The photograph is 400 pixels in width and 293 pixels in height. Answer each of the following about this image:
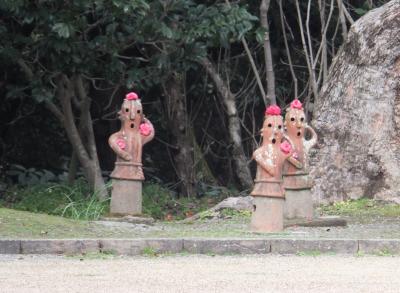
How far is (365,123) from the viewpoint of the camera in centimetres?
1564

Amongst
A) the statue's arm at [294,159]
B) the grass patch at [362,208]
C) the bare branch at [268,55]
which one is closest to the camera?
the statue's arm at [294,159]

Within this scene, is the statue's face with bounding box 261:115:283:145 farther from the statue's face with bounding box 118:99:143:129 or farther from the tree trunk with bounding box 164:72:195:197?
the tree trunk with bounding box 164:72:195:197

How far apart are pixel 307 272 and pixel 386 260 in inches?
55.1

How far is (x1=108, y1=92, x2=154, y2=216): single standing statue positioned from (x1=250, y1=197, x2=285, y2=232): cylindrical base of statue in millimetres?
2328

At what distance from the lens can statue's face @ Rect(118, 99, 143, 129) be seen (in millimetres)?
13078

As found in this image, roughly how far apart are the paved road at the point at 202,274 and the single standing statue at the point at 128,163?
3224 mm

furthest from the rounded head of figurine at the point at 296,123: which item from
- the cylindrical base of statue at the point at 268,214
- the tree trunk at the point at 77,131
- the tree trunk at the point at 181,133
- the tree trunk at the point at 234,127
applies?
the tree trunk at the point at 181,133

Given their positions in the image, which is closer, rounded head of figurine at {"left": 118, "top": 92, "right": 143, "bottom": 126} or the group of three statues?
the group of three statues

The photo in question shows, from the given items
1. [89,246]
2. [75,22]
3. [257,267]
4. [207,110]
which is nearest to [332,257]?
[257,267]

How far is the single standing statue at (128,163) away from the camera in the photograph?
13.1m

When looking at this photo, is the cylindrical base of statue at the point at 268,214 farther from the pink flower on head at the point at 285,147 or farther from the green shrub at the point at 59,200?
the green shrub at the point at 59,200

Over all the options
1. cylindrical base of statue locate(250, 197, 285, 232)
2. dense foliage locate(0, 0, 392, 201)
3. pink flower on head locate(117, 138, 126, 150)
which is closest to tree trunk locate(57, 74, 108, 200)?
dense foliage locate(0, 0, 392, 201)

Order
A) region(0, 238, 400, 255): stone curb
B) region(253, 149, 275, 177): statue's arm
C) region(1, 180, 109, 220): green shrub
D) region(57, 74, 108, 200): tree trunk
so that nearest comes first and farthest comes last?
region(0, 238, 400, 255): stone curb, region(253, 149, 275, 177): statue's arm, region(1, 180, 109, 220): green shrub, region(57, 74, 108, 200): tree trunk

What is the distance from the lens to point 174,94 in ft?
64.1
